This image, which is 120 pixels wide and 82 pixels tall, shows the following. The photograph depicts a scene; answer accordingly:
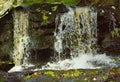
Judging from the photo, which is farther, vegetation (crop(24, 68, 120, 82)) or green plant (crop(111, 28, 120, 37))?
green plant (crop(111, 28, 120, 37))

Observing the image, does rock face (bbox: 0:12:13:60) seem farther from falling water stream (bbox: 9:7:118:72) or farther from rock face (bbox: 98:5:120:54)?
rock face (bbox: 98:5:120:54)

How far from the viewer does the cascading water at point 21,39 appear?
571 inches

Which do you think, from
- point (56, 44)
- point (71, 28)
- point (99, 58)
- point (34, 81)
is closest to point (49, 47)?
point (56, 44)

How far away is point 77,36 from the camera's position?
46.9 feet

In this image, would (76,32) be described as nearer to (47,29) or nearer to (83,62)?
(47,29)

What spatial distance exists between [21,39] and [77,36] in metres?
2.46

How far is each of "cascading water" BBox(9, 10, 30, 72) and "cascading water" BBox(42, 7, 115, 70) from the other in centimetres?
129

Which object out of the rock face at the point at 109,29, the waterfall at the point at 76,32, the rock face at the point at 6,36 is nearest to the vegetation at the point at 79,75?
the rock face at the point at 109,29

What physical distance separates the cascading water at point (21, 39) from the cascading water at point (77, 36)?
4.23ft

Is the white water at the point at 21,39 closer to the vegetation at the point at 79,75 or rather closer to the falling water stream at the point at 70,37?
the falling water stream at the point at 70,37

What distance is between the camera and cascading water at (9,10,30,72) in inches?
571

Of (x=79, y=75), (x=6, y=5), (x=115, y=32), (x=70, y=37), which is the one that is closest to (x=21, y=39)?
(x=6, y=5)

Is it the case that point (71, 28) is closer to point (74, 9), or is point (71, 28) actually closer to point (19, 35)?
point (74, 9)

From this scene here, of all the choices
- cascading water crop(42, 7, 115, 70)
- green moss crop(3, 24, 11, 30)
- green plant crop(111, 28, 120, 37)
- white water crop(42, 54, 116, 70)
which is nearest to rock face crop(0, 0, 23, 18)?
green moss crop(3, 24, 11, 30)
